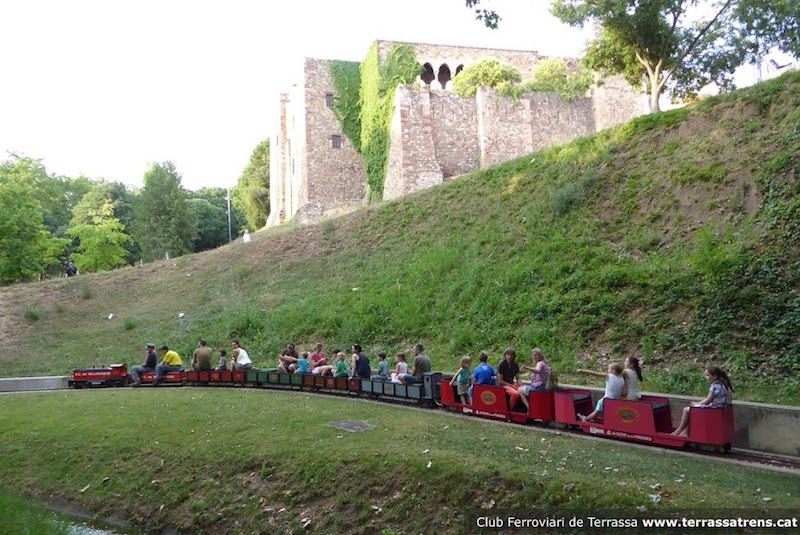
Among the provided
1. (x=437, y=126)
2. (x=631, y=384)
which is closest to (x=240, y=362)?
(x=631, y=384)

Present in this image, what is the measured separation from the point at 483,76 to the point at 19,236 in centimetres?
2762

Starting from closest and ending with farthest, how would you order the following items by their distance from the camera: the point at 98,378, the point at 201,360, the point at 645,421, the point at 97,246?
1. the point at 645,421
2. the point at 201,360
3. the point at 98,378
4. the point at 97,246

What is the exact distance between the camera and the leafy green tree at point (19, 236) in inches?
1230

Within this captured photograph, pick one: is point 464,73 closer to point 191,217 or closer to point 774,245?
point 191,217

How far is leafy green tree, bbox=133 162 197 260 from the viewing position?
44.1 m

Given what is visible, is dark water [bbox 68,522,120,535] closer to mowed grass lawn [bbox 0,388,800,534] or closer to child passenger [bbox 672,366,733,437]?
mowed grass lawn [bbox 0,388,800,534]

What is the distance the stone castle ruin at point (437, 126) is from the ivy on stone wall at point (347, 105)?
35 cm

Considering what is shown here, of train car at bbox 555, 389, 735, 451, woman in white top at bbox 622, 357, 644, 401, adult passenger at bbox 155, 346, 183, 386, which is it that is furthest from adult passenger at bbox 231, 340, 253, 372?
woman in white top at bbox 622, 357, 644, 401

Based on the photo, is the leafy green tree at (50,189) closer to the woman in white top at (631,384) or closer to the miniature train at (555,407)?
the miniature train at (555,407)

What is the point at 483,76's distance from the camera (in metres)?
37.3

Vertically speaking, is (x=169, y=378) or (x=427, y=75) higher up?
(x=427, y=75)

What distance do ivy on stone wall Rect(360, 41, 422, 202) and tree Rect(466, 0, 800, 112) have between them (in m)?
16.1

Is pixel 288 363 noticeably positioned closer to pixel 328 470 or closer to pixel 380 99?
pixel 328 470

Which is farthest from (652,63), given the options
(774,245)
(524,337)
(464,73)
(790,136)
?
(464,73)
